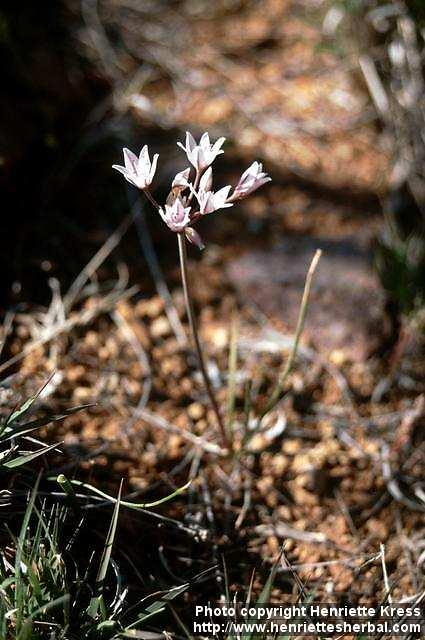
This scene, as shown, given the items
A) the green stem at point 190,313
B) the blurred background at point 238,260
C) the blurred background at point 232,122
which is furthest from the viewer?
the blurred background at point 232,122

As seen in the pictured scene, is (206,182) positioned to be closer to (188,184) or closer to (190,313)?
(188,184)

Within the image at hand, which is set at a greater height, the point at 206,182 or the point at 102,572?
the point at 206,182

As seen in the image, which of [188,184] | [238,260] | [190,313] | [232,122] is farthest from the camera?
[232,122]

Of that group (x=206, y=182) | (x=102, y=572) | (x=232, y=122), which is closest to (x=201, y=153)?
(x=206, y=182)

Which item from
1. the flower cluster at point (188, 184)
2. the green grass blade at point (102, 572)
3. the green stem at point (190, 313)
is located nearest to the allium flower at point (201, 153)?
the flower cluster at point (188, 184)

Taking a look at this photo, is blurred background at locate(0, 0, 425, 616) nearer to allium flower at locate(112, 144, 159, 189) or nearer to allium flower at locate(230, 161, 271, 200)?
allium flower at locate(112, 144, 159, 189)

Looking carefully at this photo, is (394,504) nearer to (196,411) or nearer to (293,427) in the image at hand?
(293,427)

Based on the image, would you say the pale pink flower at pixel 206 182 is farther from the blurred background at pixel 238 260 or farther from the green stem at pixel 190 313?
the blurred background at pixel 238 260

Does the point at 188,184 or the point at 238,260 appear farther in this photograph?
the point at 238,260
